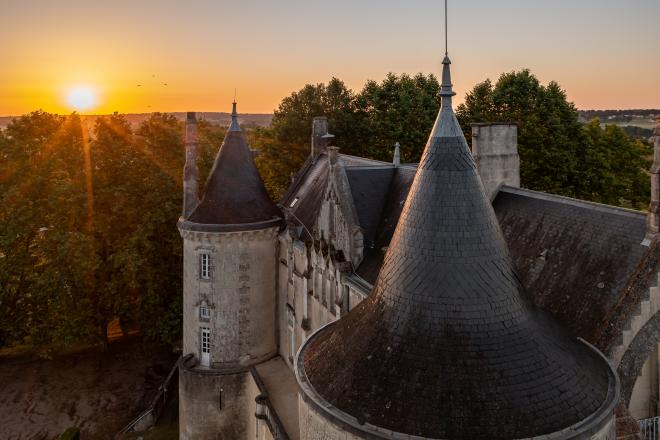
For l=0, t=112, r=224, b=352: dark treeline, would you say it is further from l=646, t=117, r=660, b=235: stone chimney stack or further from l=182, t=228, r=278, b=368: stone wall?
l=646, t=117, r=660, b=235: stone chimney stack

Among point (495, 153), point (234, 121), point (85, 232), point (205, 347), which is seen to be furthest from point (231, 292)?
point (495, 153)

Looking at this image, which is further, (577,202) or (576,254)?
(577,202)

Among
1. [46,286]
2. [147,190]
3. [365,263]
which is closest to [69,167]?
[147,190]

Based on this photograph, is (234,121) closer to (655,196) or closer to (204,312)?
(204,312)

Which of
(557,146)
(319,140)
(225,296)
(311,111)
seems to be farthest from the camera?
(311,111)

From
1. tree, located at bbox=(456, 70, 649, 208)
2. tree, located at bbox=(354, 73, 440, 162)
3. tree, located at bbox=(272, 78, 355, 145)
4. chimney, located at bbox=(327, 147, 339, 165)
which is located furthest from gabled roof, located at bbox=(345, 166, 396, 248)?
tree, located at bbox=(272, 78, 355, 145)

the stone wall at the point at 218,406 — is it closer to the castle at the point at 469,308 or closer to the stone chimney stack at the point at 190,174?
the castle at the point at 469,308

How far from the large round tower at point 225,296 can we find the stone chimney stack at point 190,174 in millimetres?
231

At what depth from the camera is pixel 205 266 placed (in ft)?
87.4

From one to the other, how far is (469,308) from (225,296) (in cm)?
1839

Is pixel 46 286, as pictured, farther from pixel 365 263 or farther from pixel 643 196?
pixel 643 196

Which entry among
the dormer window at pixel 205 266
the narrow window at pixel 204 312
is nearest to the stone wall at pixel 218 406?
the narrow window at pixel 204 312

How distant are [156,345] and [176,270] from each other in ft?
15.7

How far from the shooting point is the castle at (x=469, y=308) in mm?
9484
